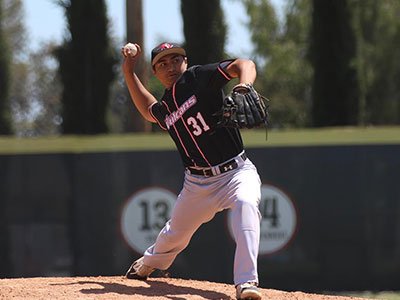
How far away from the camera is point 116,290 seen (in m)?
4.75

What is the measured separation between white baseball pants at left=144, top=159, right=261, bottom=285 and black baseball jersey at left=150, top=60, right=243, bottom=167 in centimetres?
13

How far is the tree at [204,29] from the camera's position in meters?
14.6

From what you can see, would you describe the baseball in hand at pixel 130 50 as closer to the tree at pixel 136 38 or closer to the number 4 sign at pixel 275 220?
the number 4 sign at pixel 275 220

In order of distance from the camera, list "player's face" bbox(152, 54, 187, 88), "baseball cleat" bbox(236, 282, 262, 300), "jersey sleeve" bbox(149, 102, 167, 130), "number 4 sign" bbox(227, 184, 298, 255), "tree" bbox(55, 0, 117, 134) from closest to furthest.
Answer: "baseball cleat" bbox(236, 282, 262, 300) → "player's face" bbox(152, 54, 187, 88) → "jersey sleeve" bbox(149, 102, 167, 130) → "number 4 sign" bbox(227, 184, 298, 255) → "tree" bbox(55, 0, 117, 134)

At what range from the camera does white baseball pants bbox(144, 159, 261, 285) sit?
14.3 feet

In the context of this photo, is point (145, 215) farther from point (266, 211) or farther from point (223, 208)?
point (223, 208)

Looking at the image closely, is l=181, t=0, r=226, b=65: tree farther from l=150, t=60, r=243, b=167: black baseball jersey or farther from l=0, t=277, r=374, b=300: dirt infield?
l=150, t=60, r=243, b=167: black baseball jersey

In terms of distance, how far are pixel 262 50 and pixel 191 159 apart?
Answer: 83.5 ft

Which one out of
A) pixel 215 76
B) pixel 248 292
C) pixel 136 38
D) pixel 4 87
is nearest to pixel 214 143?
pixel 215 76

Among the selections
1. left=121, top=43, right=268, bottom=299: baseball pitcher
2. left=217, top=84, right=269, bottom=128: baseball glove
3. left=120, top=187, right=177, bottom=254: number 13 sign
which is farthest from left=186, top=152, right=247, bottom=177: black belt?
left=120, top=187, right=177, bottom=254: number 13 sign

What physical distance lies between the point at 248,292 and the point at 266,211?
4.59 meters

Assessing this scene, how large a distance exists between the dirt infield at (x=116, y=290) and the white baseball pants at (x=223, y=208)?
26 centimetres

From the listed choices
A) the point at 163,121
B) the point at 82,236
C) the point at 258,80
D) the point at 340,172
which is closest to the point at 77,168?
the point at 82,236

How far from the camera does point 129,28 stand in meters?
11.6
